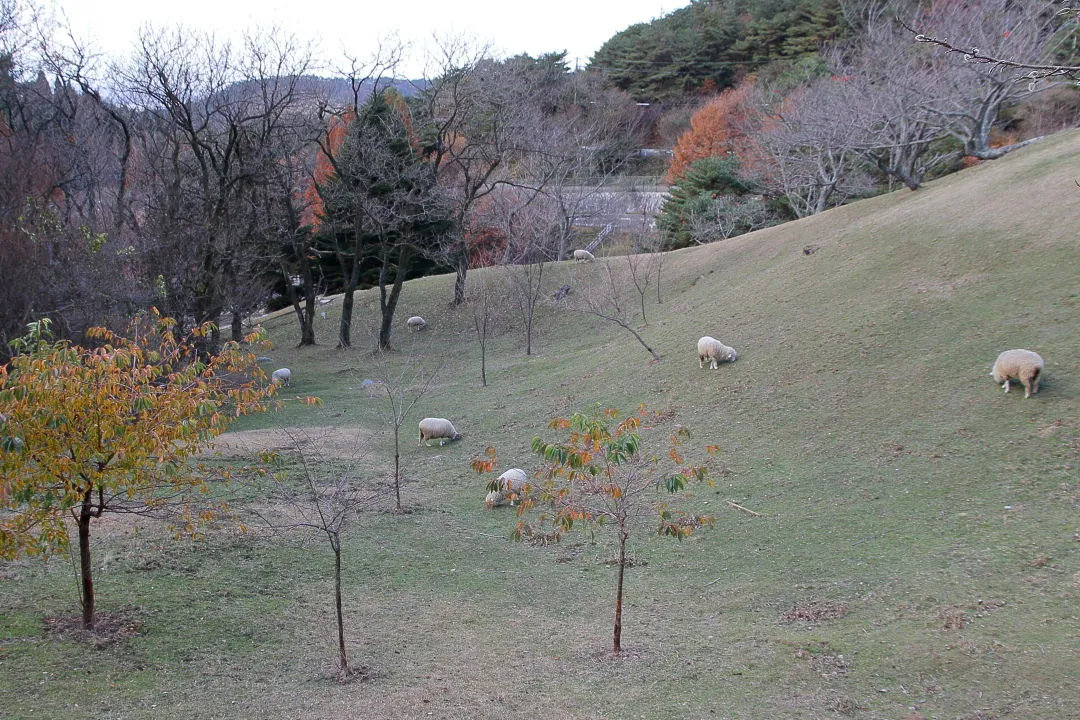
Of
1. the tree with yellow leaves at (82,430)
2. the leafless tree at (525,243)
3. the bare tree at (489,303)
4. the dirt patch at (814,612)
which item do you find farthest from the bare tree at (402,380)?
the dirt patch at (814,612)

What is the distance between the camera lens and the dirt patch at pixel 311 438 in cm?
1886

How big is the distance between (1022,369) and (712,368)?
7271 millimetres

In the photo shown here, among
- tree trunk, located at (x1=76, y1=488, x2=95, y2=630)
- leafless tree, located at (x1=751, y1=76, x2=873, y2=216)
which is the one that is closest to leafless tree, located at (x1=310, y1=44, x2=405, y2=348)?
leafless tree, located at (x1=751, y1=76, x2=873, y2=216)

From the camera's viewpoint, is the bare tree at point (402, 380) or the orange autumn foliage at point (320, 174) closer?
the bare tree at point (402, 380)

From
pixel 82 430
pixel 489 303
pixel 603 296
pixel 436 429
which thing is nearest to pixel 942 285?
pixel 436 429

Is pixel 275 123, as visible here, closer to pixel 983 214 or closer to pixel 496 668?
pixel 983 214

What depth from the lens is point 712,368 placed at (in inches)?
774

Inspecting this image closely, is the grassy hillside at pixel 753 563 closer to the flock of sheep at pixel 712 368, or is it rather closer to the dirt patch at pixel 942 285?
the dirt patch at pixel 942 285

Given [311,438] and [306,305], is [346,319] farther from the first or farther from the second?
[311,438]

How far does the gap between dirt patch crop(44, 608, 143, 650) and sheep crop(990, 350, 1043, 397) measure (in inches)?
533

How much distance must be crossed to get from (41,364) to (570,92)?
5802cm

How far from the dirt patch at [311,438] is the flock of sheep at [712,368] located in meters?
1.69

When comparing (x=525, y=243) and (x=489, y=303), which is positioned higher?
(x=525, y=243)

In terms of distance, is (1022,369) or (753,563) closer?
(753,563)
